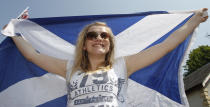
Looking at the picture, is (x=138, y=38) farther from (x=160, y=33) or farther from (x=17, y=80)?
(x=17, y=80)

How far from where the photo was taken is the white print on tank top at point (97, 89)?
257 cm

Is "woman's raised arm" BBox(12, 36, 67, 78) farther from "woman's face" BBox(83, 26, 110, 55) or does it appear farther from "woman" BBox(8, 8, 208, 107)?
"woman's face" BBox(83, 26, 110, 55)

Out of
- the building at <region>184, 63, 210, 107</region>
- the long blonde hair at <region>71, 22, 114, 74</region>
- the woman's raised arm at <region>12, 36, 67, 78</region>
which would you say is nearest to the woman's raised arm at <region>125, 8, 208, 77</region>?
the long blonde hair at <region>71, 22, 114, 74</region>

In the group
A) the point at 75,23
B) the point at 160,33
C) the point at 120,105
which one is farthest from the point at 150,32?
the point at 120,105

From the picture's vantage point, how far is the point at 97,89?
2639mm

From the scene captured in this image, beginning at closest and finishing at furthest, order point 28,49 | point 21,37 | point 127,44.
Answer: point 28,49
point 21,37
point 127,44

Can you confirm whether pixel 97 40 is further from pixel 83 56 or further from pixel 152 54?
pixel 152 54

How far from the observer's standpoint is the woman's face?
9.86 ft

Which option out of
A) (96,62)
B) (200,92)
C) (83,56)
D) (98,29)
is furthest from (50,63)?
(200,92)

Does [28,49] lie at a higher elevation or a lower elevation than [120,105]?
higher

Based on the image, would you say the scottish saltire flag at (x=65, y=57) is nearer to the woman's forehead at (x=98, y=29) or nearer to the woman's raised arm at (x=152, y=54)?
the woman's raised arm at (x=152, y=54)

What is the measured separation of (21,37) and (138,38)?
6.68 ft

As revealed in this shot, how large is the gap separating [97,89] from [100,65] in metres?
0.51

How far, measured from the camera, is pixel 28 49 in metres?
3.34
